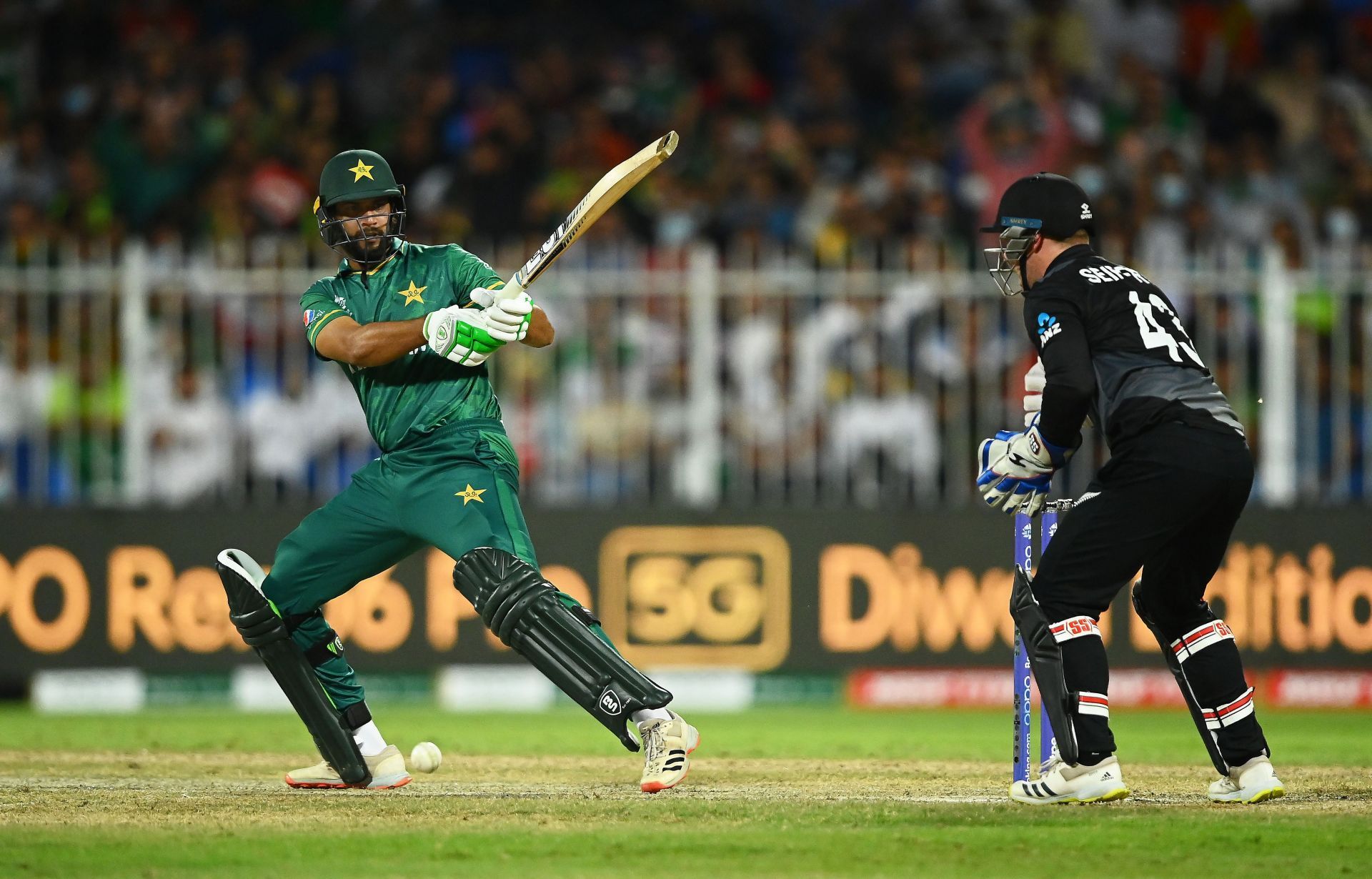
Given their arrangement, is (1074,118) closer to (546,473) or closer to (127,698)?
(546,473)

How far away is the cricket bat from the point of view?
6.62 metres

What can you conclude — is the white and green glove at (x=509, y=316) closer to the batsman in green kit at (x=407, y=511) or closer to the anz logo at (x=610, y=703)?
the batsman in green kit at (x=407, y=511)

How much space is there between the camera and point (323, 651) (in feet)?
23.0

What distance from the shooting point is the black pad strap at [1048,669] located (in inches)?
246

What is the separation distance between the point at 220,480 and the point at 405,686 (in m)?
1.65

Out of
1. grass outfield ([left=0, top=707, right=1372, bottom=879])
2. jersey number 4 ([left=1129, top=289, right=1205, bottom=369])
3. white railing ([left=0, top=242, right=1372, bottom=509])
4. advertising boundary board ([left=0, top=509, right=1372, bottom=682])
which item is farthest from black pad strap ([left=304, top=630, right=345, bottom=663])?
white railing ([left=0, top=242, right=1372, bottom=509])

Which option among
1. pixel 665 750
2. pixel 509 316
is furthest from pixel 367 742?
pixel 509 316

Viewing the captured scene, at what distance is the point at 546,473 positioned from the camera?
11.4 m

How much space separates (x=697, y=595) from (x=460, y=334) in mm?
4965

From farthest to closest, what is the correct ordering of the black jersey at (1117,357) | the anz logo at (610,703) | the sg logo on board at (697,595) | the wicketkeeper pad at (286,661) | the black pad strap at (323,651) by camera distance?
1. the sg logo on board at (697,595)
2. the black pad strap at (323,651)
3. the wicketkeeper pad at (286,661)
4. the anz logo at (610,703)
5. the black jersey at (1117,357)

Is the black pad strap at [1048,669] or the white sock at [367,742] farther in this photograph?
the white sock at [367,742]

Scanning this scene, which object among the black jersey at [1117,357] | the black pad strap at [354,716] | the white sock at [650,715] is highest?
the black jersey at [1117,357]

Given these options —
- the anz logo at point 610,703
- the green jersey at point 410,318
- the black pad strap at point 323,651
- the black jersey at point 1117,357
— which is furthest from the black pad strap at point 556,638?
the black jersey at point 1117,357

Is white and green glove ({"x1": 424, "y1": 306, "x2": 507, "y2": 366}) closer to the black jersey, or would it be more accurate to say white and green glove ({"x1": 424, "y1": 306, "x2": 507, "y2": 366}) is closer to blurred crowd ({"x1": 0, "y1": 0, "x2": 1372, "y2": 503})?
the black jersey
